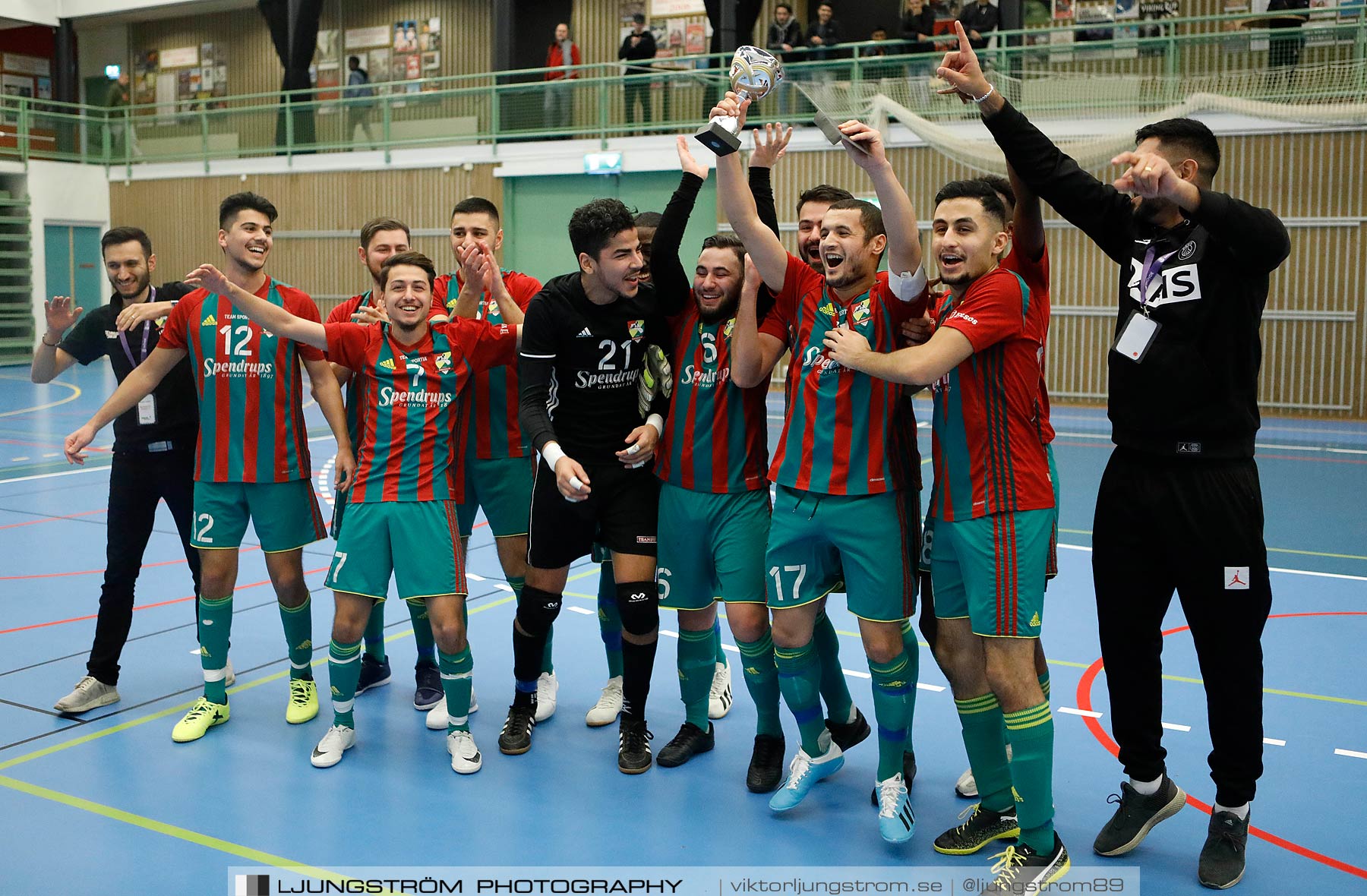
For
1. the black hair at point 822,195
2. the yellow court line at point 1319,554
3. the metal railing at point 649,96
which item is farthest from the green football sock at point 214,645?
the metal railing at point 649,96

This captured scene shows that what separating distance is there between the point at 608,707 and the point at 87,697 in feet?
7.42

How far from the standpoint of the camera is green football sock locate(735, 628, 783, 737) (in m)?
4.38

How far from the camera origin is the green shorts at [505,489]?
17.5ft

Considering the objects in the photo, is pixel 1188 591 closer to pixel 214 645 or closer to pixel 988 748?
pixel 988 748

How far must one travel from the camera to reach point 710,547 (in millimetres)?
4453

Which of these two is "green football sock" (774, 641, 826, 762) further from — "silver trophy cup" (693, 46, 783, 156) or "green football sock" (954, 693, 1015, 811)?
"silver trophy cup" (693, 46, 783, 156)

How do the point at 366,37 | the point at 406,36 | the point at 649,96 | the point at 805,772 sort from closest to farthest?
the point at 805,772, the point at 649,96, the point at 406,36, the point at 366,37

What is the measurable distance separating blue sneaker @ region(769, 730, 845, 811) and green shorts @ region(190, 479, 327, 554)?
7.26ft

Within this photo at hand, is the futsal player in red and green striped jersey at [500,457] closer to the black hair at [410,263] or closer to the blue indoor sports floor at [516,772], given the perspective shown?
the black hair at [410,263]

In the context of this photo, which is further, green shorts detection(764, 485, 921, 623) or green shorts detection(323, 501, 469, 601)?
green shorts detection(323, 501, 469, 601)

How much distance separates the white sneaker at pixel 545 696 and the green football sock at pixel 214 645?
1319 millimetres

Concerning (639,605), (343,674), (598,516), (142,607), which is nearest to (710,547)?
(639,605)

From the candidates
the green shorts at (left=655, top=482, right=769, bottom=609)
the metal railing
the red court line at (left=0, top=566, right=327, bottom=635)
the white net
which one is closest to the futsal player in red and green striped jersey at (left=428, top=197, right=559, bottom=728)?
the green shorts at (left=655, top=482, right=769, bottom=609)

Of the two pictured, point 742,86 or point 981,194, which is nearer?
→ point 981,194
